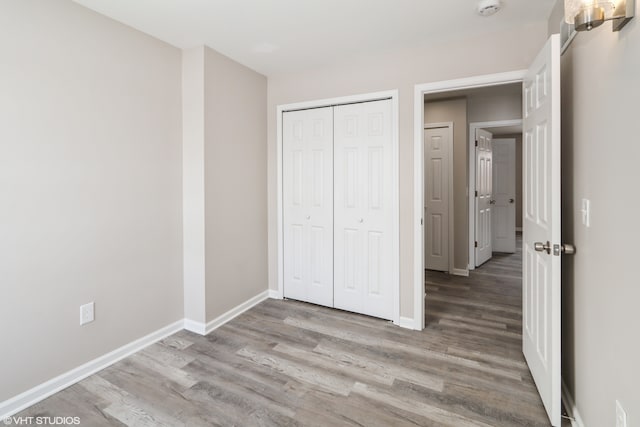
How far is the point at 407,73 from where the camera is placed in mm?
2797

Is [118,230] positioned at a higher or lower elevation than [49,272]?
higher

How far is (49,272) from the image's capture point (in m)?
1.97

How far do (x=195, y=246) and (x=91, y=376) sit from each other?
3.64 ft

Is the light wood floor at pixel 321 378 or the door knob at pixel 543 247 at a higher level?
the door knob at pixel 543 247

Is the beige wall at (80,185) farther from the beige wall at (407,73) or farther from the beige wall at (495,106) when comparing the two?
the beige wall at (495,106)

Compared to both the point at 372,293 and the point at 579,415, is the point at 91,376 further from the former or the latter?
the point at 579,415

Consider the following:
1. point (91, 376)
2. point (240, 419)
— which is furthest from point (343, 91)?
point (91, 376)

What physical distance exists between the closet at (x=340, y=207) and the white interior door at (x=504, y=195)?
3.95 meters

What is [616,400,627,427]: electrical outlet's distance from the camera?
1.15m

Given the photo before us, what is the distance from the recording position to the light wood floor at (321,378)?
5.80 feet

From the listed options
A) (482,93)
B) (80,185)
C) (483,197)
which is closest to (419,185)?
(80,185)

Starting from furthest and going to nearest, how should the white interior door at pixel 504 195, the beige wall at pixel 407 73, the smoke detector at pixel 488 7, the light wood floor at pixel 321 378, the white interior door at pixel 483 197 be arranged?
the white interior door at pixel 504 195
the white interior door at pixel 483 197
the beige wall at pixel 407 73
the smoke detector at pixel 488 7
the light wood floor at pixel 321 378

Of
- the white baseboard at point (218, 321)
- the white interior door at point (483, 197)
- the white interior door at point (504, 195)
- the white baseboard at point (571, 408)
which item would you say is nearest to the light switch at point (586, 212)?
the white baseboard at point (571, 408)

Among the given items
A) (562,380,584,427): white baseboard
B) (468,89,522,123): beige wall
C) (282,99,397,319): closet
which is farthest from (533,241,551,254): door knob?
(468,89,522,123): beige wall
